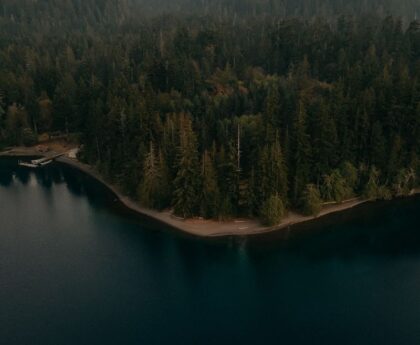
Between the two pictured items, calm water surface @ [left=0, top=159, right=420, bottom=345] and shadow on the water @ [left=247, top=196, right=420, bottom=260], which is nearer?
calm water surface @ [left=0, top=159, right=420, bottom=345]

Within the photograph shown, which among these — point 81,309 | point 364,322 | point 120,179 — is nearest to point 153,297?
point 81,309

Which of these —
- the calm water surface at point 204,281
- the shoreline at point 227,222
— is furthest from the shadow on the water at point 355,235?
the shoreline at point 227,222

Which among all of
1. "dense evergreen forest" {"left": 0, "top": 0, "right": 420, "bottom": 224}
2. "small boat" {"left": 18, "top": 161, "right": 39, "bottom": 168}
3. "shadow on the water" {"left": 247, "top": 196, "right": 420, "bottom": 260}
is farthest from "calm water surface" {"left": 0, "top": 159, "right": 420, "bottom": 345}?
"small boat" {"left": 18, "top": 161, "right": 39, "bottom": 168}

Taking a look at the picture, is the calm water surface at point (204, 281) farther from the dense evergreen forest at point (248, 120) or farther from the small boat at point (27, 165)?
the small boat at point (27, 165)

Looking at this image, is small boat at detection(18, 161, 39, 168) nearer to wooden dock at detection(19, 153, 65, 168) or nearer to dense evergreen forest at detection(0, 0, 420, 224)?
wooden dock at detection(19, 153, 65, 168)

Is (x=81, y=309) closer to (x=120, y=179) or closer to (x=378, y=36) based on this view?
(x=120, y=179)

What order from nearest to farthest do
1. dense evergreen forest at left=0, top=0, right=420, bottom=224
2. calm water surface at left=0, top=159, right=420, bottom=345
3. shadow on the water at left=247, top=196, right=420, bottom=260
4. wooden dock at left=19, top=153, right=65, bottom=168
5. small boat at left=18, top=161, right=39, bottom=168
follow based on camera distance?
1. calm water surface at left=0, top=159, right=420, bottom=345
2. shadow on the water at left=247, top=196, right=420, bottom=260
3. dense evergreen forest at left=0, top=0, right=420, bottom=224
4. small boat at left=18, top=161, right=39, bottom=168
5. wooden dock at left=19, top=153, right=65, bottom=168

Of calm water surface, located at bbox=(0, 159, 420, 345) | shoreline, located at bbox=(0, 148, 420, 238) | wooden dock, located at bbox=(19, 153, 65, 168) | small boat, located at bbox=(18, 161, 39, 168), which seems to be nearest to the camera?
calm water surface, located at bbox=(0, 159, 420, 345)
